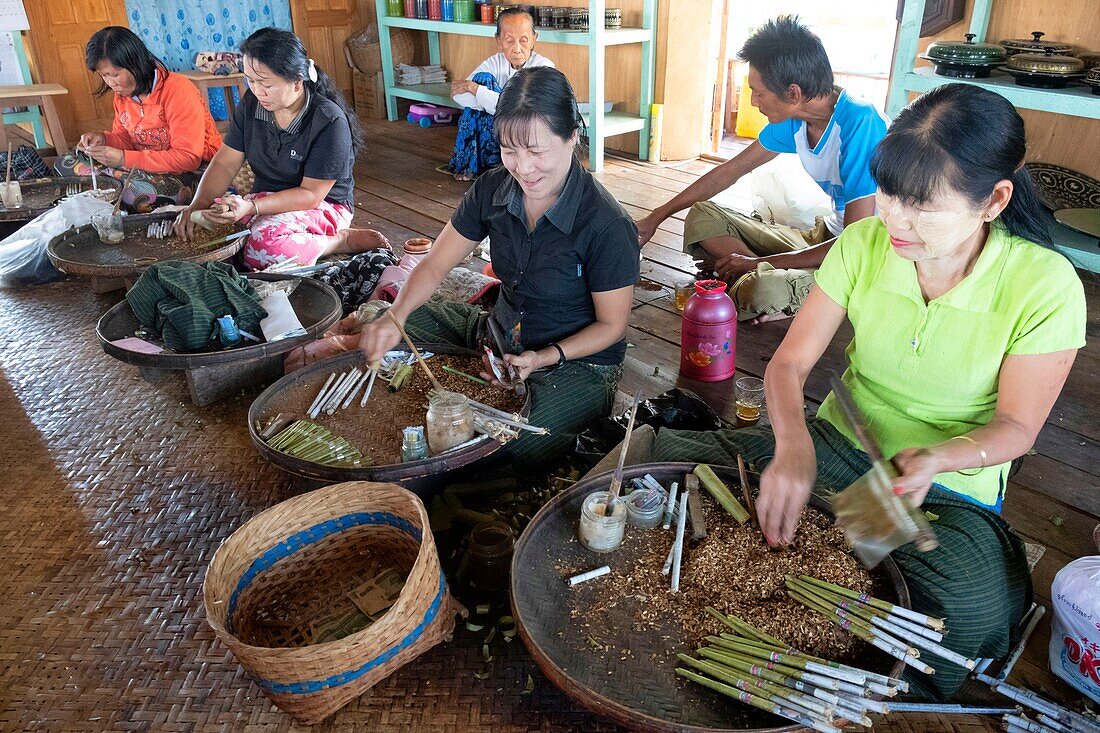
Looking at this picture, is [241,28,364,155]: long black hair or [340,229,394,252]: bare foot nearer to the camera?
[241,28,364,155]: long black hair

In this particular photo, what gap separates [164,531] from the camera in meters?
2.21

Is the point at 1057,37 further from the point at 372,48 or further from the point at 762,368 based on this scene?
the point at 372,48

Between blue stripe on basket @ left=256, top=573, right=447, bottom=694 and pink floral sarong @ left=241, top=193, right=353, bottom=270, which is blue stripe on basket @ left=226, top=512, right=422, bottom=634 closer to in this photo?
blue stripe on basket @ left=256, top=573, right=447, bottom=694

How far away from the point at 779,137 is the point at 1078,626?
220cm

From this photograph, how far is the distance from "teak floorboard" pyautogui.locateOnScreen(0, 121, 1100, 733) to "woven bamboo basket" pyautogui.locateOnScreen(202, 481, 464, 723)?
0.13m

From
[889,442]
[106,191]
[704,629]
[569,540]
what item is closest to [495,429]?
[569,540]

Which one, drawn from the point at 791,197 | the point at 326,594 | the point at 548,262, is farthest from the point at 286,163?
the point at 791,197

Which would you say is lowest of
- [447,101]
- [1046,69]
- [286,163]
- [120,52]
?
[447,101]

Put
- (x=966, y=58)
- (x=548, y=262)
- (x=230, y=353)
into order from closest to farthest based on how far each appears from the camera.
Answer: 1. (x=548, y=262)
2. (x=230, y=353)
3. (x=966, y=58)

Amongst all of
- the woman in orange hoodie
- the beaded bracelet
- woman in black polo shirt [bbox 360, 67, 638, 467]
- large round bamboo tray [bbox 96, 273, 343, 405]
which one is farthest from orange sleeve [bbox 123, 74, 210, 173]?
the beaded bracelet

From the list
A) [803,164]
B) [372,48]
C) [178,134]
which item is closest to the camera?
[803,164]


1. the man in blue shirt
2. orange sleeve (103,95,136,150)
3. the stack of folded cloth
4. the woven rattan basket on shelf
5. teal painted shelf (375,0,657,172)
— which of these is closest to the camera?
the man in blue shirt

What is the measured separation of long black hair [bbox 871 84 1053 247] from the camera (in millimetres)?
1376

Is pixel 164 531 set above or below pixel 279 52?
below
